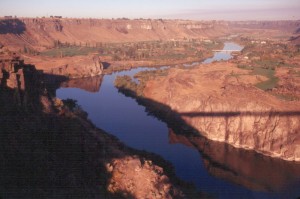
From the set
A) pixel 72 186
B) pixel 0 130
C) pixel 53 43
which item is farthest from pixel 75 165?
pixel 53 43

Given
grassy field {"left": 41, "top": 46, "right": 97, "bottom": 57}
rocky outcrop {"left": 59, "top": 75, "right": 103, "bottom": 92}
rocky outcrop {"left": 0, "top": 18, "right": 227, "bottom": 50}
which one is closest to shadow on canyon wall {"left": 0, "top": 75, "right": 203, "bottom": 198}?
rocky outcrop {"left": 59, "top": 75, "right": 103, "bottom": 92}

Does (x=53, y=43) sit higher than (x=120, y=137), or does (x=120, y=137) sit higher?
(x=53, y=43)

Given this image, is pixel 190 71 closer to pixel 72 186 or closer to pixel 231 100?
pixel 231 100

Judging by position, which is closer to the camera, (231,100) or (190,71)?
(231,100)

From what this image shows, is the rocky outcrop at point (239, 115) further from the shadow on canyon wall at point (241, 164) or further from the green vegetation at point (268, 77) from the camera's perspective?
the green vegetation at point (268, 77)

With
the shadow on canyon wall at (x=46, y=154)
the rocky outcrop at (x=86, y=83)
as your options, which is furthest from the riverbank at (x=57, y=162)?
the rocky outcrop at (x=86, y=83)

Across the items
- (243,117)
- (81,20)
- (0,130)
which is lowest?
(243,117)

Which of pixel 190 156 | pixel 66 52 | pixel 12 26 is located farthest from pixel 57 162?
pixel 12 26

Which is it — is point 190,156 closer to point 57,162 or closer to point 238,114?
point 238,114

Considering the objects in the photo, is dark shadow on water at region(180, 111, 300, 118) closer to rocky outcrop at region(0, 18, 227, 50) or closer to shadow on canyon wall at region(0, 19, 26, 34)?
rocky outcrop at region(0, 18, 227, 50)
